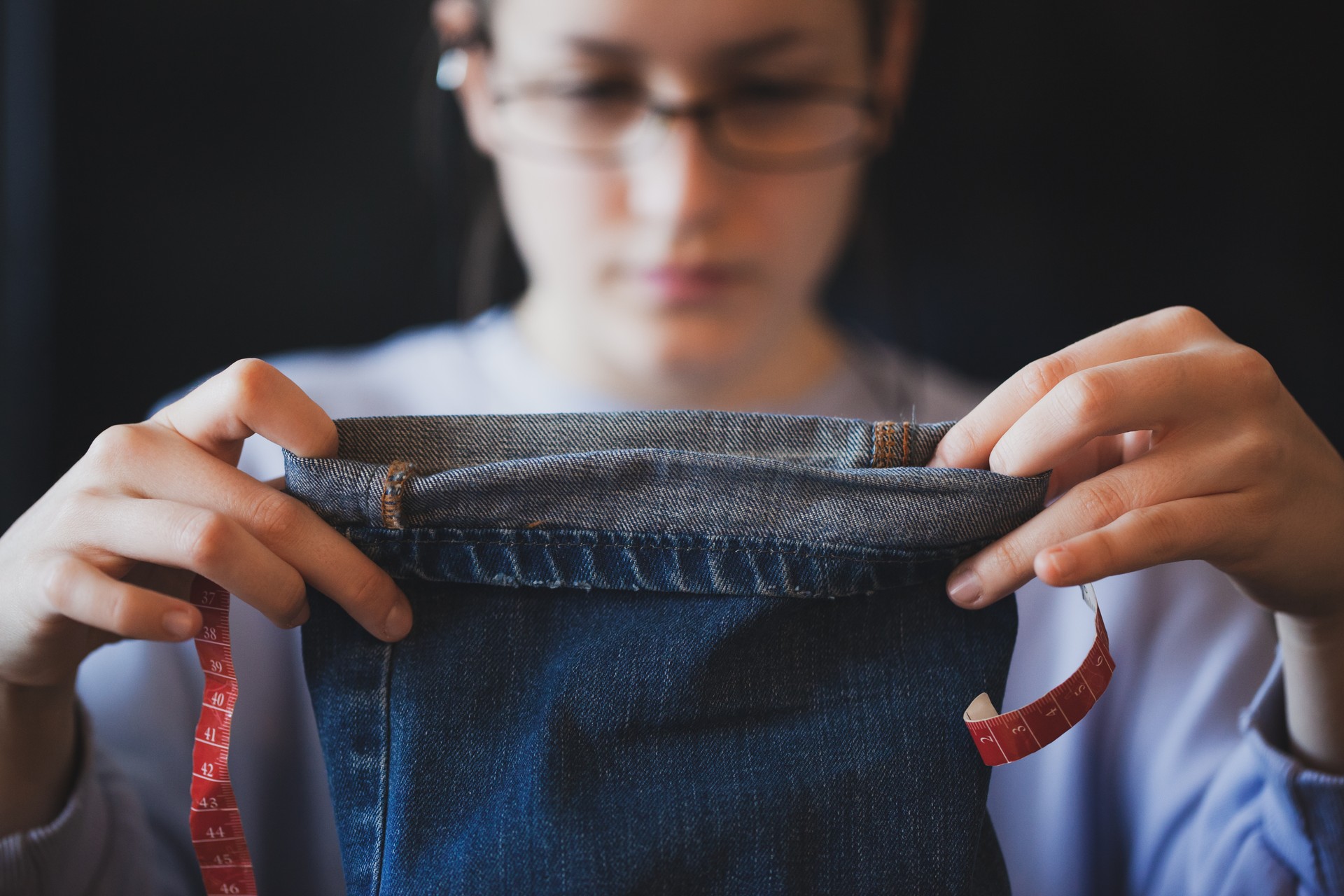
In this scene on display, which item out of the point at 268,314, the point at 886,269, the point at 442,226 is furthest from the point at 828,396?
the point at 268,314

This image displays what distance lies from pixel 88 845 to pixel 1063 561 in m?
0.74

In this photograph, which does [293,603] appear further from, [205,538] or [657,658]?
[657,658]

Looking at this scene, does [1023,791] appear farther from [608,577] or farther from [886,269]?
[886,269]

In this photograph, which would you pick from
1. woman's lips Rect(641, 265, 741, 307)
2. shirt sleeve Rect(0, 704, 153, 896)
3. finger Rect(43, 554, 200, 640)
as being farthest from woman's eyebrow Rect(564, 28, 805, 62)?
shirt sleeve Rect(0, 704, 153, 896)

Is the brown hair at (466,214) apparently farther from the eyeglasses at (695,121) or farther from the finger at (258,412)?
the finger at (258,412)

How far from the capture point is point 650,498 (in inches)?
23.2

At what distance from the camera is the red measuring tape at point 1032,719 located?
1.92 ft

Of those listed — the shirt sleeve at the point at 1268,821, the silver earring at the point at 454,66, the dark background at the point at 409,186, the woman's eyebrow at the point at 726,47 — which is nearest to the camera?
the shirt sleeve at the point at 1268,821

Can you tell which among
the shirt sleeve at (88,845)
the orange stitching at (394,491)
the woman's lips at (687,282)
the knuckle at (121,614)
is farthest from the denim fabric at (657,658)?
the woman's lips at (687,282)

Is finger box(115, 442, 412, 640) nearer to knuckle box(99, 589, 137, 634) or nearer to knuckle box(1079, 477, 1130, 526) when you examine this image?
knuckle box(99, 589, 137, 634)

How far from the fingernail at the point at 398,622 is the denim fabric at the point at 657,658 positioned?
0.01m

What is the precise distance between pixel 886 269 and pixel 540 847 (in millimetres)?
1018

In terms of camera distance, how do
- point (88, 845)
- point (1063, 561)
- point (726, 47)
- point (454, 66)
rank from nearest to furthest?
1. point (1063, 561)
2. point (88, 845)
3. point (726, 47)
4. point (454, 66)

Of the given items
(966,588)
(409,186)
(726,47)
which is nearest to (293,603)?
(966,588)
